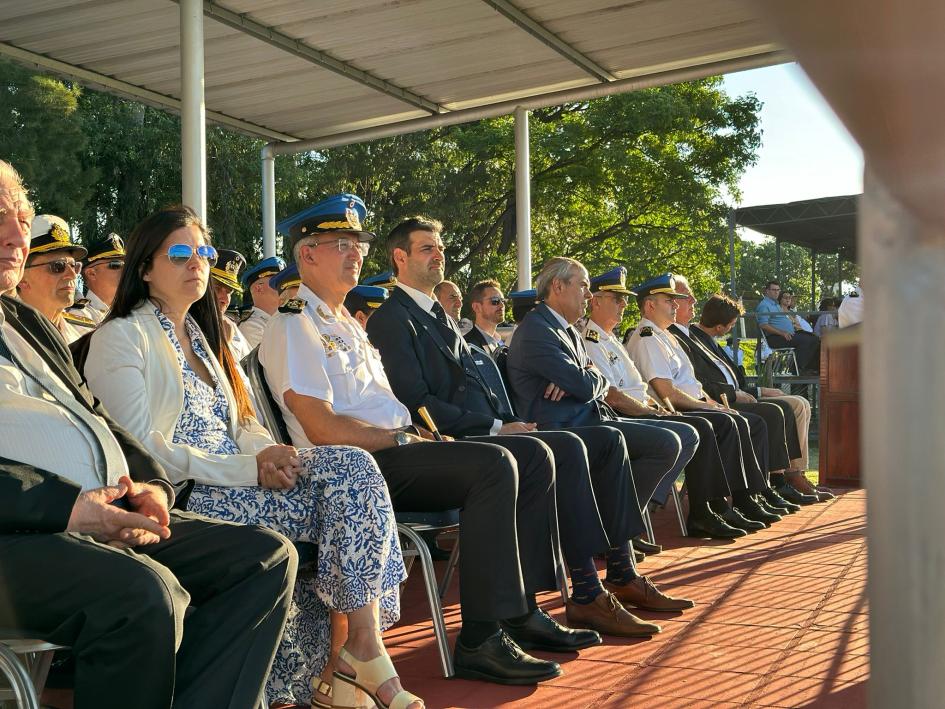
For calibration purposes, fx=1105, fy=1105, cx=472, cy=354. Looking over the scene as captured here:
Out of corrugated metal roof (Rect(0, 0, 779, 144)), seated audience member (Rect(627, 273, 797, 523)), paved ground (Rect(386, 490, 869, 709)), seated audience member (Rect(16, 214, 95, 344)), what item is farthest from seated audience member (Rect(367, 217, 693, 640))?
corrugated metal roof (Rect(0, 0, 779, 144))

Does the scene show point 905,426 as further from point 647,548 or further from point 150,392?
point 647,548

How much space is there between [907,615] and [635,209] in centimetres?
2290

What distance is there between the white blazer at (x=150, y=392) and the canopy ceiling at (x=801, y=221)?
14.2 meters

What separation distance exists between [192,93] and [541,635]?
209 inches

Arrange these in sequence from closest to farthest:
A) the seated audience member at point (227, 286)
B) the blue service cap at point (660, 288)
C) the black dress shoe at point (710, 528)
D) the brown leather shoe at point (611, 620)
A: the brown leather shoe at point (611, 620), the seated audience member at point (227, 286), the black dress shoe at point (710, 528), the blue service cap at point (660, 288)

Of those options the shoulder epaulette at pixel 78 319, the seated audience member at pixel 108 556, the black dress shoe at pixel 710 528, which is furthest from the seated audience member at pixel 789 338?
the seated audience member at pixel 108 556

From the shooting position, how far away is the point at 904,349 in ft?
1.82

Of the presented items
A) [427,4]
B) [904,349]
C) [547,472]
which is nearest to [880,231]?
[904,349]

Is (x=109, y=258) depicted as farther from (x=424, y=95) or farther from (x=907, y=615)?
(x=424, y=95)

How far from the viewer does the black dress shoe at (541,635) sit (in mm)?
3820

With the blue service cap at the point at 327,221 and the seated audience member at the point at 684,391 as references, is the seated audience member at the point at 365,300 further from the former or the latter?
the blue service cap at the point at 327,221

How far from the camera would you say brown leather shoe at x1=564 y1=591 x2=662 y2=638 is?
4102 millimetres

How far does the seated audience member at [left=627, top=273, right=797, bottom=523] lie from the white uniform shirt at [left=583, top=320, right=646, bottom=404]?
382mm

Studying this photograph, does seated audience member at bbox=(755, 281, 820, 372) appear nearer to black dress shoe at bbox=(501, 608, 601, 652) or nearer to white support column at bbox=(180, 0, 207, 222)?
white support column at bbox=(180, 0, 207, 222)
